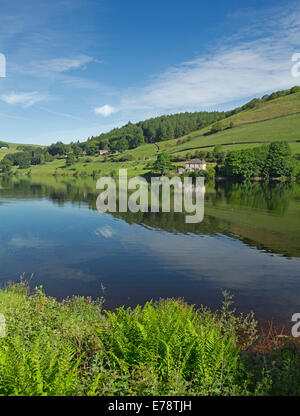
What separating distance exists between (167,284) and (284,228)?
28.7 metres

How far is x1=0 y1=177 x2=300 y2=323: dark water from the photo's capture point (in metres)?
22.2

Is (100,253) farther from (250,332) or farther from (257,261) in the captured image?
(250,332)

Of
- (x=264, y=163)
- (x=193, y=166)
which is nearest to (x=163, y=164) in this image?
(x=193, y=166)

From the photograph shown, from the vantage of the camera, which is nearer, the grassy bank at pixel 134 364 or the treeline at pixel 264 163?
the grassy bank at pixel 134 364

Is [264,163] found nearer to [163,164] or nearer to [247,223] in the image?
[163,164]

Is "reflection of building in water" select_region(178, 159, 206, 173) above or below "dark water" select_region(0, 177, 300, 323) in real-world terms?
above

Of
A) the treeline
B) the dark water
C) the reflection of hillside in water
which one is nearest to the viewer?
the dark water

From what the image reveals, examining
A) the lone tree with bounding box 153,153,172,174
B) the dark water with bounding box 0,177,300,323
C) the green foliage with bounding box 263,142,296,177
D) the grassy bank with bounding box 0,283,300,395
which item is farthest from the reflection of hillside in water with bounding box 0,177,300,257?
the lone tree with bounding box 153,153,172,174

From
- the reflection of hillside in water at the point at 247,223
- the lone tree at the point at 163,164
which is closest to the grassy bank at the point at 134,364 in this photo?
the reflection of hillside in water at the point at 247,223

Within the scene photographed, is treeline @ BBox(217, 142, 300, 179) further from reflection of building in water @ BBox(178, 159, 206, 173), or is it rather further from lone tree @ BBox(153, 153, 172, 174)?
lone tree @ BBox(153, 153, 172, 174)

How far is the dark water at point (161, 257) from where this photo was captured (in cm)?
2219

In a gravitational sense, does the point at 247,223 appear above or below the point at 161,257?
above

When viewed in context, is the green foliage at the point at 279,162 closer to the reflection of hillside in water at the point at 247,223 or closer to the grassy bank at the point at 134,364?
the reflection of hillside in water at the point at 247,223

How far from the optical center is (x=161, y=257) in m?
31.0
